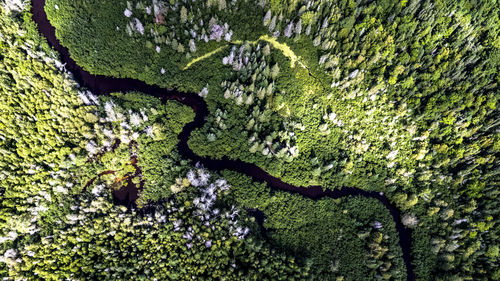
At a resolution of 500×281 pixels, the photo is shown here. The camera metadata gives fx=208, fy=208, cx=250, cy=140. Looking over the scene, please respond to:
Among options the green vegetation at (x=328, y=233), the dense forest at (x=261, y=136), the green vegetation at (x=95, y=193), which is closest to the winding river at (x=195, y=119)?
the dense forest at (x=261, y=136)

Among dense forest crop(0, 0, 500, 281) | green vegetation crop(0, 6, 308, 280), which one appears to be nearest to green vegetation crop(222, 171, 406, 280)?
dense forest crop(0, 0, 500, 281)

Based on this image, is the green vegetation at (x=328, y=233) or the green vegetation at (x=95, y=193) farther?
the green vegetation at (x=328, y=233)

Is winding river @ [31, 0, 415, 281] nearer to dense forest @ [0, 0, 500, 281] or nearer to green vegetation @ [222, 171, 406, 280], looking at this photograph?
dense forest @ [0, 0, 500, 281]

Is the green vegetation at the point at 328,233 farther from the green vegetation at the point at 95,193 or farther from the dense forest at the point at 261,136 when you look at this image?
the green vegetation at the point at 95,193

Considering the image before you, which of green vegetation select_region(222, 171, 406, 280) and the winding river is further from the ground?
the winding river

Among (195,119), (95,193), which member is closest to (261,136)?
(195,119)

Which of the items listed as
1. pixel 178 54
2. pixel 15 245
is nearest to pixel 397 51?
pixel 178 54
